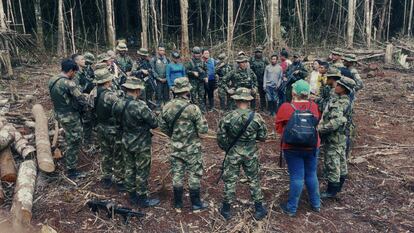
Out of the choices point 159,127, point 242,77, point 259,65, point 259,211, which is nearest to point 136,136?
point 159,127

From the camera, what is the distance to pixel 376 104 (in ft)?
36.0

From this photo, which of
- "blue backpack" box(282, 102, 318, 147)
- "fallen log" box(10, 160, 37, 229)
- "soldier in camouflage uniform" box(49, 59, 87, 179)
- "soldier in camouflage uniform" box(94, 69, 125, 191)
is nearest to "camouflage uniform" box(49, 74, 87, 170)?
"soldier in camouflage uniform" box(49, 59, 87, 179)

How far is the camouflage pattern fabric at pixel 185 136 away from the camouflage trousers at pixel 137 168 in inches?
15.4

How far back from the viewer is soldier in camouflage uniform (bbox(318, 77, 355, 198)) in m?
5.55

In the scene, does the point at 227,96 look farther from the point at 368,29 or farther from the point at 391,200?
the point at 368,29

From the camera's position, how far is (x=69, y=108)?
6320 millimetres

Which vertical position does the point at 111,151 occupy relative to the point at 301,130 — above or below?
below

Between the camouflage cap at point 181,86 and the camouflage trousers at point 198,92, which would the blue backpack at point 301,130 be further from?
the camouflage trousers at point 198,92

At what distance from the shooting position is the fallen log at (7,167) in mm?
6055

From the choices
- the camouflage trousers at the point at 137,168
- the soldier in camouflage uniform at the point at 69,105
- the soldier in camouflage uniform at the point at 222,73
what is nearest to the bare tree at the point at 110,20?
the soldier in camouflage uniform at the point at 222,73

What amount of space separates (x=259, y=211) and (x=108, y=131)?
2491 millimetres

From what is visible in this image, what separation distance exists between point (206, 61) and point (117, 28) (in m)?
15.7

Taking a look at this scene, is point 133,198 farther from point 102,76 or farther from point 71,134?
point 102,76

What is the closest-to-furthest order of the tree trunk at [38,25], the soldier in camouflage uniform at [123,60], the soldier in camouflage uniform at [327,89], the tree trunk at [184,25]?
the soldier in camouflage uniform at [327,89], the soldier in camouflage uniform at [123,60], the tree trunk at [184,25], the tree trunk at [38,25]
